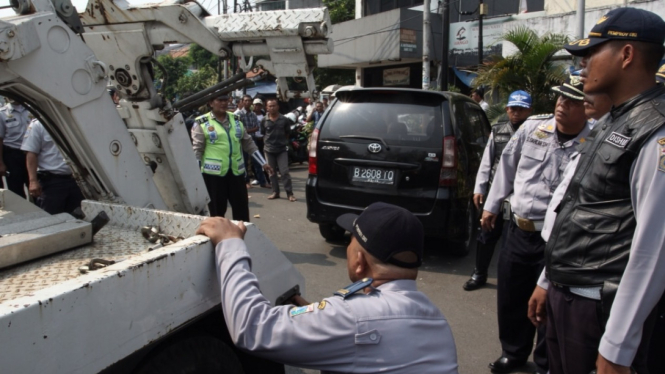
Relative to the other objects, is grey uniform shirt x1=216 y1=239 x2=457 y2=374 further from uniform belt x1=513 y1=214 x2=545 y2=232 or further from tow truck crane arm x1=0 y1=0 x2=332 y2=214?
uniform belt x1=513 y1=214 x2=545 y2=232

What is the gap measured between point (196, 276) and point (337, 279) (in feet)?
10.4

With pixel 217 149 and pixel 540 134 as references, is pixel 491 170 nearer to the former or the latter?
pixel 540 134

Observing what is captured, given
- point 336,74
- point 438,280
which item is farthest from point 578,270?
point 336,74

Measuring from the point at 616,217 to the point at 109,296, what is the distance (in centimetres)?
177

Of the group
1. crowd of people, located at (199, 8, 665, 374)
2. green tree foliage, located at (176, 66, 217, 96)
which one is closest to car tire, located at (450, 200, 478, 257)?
crowd of people, located at (199, 8, 665, 374)

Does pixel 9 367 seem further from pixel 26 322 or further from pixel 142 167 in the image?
pixel 142 167

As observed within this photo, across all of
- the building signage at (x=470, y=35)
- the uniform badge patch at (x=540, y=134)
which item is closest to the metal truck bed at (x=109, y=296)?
the uniform badge patch at (x=540, y=134)

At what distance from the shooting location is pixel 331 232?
621cm

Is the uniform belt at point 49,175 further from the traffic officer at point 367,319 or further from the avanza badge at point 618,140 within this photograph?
the avanza badge at point 618,140

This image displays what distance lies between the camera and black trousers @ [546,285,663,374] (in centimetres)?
196

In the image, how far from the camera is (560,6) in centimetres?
1469

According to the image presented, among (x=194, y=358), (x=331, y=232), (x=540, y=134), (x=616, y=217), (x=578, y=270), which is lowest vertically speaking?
(x=331, y=232)

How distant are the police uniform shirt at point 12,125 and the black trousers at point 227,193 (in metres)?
2.35

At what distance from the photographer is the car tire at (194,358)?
1952 mm
